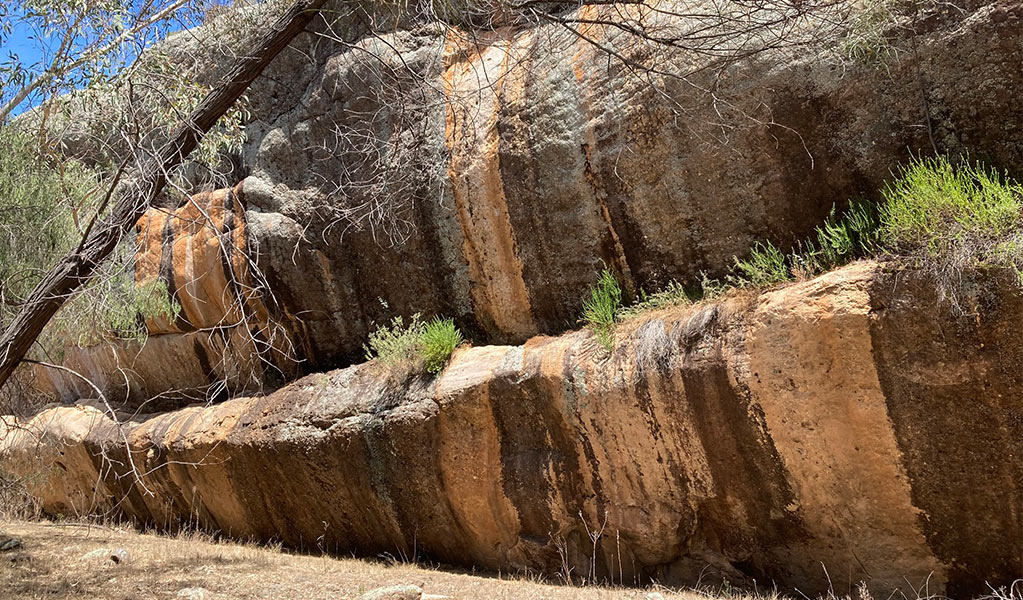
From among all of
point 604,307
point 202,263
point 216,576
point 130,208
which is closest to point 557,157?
point 604,307

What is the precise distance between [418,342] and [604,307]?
1.86m

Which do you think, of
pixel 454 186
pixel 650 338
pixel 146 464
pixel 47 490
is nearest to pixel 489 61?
pixel 454 186

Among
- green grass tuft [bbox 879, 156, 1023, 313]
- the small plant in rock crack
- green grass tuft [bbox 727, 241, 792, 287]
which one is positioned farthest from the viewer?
the small plant in rock crack

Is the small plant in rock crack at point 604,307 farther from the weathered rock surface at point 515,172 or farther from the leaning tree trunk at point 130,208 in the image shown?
the leaning tree trunk at point 130,208

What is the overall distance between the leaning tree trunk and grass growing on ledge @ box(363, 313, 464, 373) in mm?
2509

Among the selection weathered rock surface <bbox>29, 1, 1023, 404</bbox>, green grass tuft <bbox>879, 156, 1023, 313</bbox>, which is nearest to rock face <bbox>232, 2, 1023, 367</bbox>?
weathered rock surface <bbox>29, 1, 1023, 404</bbox>

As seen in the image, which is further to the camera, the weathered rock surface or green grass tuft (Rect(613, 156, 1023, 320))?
the weathered rock surface

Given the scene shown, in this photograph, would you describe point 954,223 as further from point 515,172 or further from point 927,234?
point 515,172

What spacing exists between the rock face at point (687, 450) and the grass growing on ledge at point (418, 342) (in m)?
0.17

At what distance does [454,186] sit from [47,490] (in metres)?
6.80

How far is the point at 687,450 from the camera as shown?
579cm

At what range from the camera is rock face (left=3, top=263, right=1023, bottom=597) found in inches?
188

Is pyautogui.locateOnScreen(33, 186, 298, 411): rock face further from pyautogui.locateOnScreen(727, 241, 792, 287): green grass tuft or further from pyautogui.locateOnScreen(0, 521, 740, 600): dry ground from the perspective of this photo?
pyautogui.locateOnScreen(727, 241, 792, 287): green grass tuft

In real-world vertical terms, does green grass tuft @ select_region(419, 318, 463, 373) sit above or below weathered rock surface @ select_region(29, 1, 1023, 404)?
below
